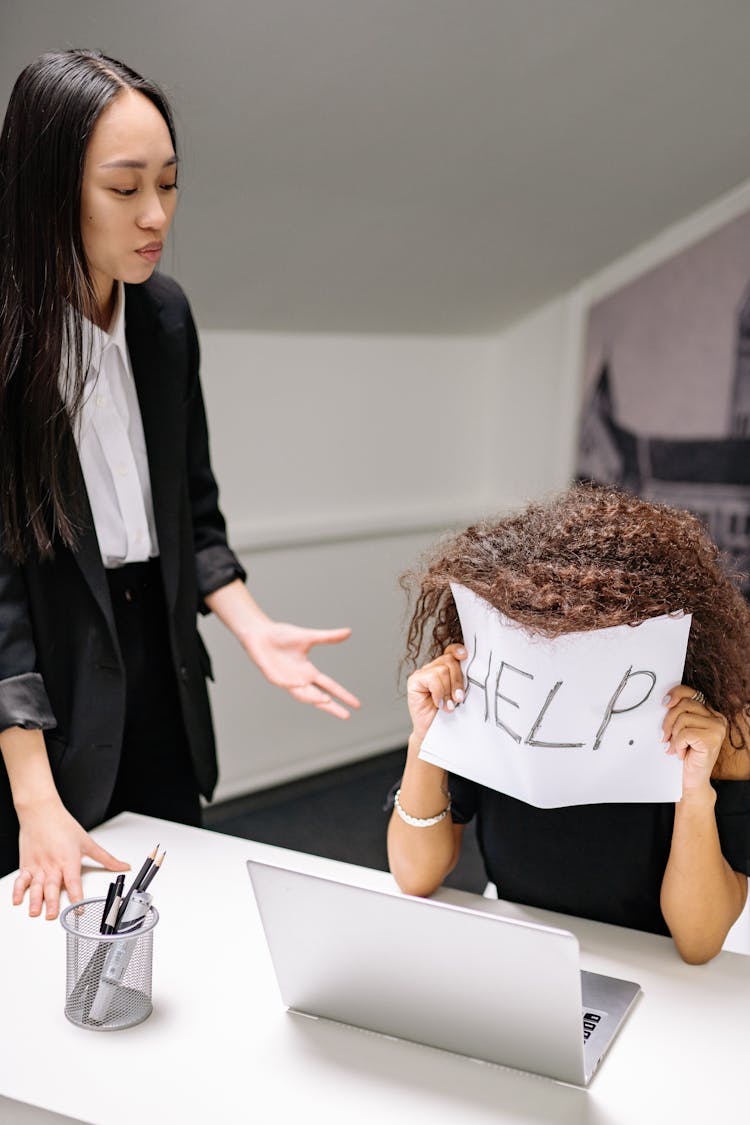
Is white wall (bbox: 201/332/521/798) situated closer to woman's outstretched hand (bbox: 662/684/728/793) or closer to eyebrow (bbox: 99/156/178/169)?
eyebrow (bbox: 99/156/178/169)

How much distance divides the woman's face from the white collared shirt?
12 centimetres

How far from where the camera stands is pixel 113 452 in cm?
148

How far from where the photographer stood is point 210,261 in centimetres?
249

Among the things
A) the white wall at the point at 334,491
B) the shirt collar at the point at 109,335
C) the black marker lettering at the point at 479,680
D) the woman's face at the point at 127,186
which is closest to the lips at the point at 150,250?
the woman's face at the point at 127,186

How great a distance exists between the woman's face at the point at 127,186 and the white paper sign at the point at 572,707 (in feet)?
1.77

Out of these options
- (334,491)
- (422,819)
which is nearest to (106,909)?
(422,819)

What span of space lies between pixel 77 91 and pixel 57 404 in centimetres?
34

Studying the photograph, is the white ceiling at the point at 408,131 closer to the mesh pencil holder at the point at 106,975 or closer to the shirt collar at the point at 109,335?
the shirt collar at the point at 109,335

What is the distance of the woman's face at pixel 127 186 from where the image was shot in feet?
4.27

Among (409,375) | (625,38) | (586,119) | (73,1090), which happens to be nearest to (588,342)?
(409,375)

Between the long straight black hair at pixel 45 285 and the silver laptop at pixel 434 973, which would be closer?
the silver laptop at pixel 434 973

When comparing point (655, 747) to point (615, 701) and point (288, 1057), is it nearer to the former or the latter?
point (615, 701)

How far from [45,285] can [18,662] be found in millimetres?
429

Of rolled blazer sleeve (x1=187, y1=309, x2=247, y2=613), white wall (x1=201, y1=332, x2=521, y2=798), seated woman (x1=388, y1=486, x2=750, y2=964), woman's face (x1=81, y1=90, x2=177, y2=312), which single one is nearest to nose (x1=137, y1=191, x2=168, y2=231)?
woman's face (x1=81, y1=90, x2=177, y2=312)
